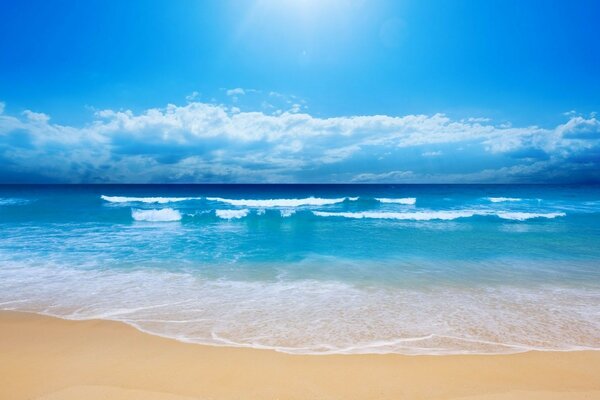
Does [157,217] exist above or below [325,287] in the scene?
above

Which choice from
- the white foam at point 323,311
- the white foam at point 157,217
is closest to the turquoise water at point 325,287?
the white foam at point 323,311

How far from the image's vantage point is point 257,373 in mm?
3832

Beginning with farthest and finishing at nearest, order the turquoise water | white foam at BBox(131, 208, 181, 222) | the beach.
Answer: white foam at BBox(131, 208, 181, 222)
the turquoise water
the beach

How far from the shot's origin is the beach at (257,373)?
3398 millimetres

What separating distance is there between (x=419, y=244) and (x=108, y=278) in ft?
35.3

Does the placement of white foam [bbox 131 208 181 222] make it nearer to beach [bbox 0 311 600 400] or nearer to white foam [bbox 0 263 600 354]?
white foam [bbox 0 263 600 354]

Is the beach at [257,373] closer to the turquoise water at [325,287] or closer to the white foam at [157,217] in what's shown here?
the turquoise water at [325,287]

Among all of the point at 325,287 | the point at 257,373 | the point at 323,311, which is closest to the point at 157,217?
the point at 325,287

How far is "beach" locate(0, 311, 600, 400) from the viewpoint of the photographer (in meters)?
3.40

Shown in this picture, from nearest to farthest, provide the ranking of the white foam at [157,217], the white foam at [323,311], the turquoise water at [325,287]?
the white foam at [323,311] → the turquoise water at [325,287] → the white foam at [157,217]

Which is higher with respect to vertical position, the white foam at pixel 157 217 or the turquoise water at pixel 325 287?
the white foam at pixel 157 217

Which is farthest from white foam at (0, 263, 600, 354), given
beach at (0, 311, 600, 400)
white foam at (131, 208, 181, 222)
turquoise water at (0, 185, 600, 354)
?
white foam at (131, 208, 181, 222)

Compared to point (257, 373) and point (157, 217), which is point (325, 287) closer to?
point (257, 373)

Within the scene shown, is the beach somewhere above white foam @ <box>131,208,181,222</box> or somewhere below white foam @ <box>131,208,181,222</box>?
below
